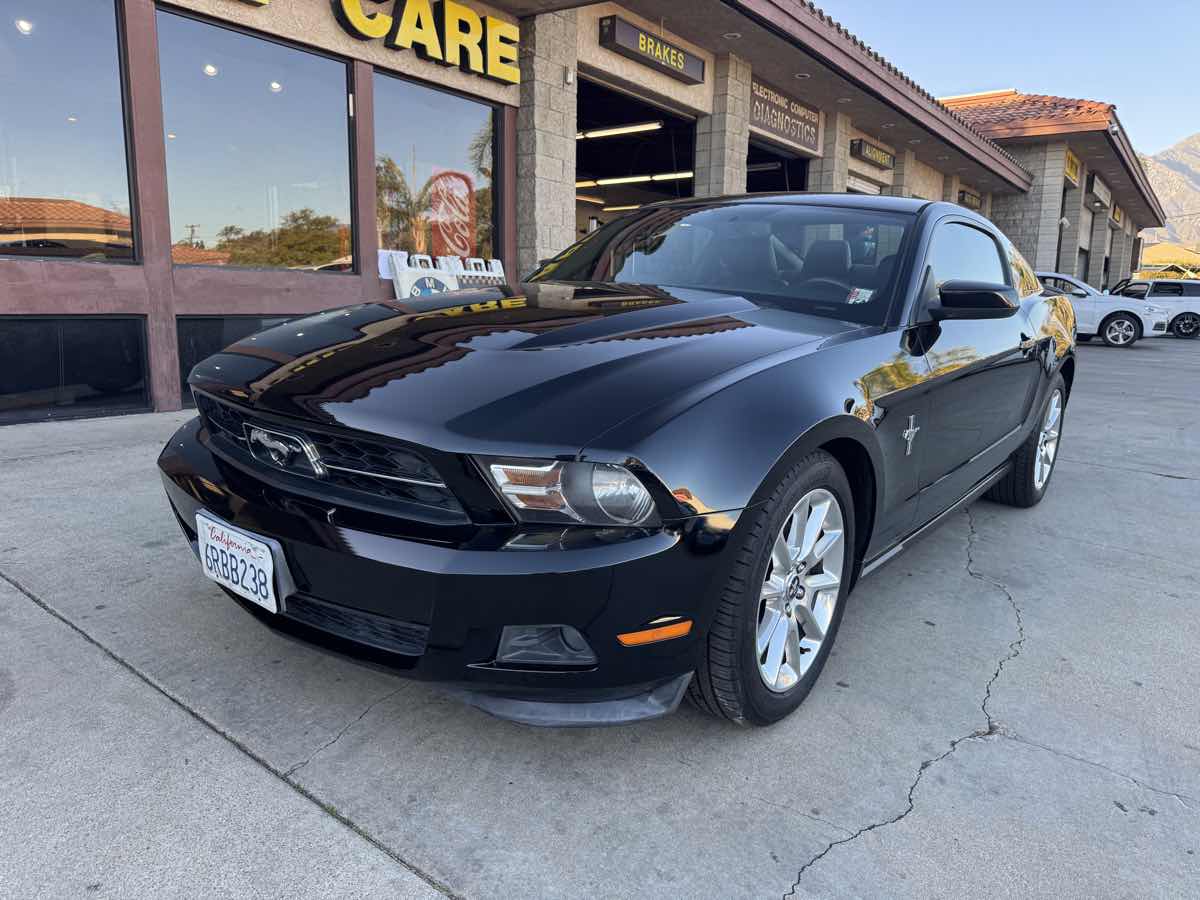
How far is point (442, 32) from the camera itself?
800 centimetres

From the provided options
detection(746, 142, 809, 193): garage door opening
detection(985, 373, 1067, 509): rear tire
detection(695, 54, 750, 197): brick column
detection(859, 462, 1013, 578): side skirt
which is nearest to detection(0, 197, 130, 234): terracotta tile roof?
detection(859, 462, 1013, 578): side skirt

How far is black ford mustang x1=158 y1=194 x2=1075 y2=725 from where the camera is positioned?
1.68 meters

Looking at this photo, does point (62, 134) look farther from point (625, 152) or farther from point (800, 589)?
point (625, 152)

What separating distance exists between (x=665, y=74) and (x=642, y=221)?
332 inches

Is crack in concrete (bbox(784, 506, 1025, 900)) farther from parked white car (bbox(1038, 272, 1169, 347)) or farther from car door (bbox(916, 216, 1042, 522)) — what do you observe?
parked white car (bbox(1038, 272, 1169, 347))

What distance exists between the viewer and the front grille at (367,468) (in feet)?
5.77

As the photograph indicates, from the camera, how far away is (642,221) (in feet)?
11.5

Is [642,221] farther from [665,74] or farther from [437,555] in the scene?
[665,74]

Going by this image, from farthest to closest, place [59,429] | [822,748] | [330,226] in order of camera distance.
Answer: [330,226], [59,429], [822,748]

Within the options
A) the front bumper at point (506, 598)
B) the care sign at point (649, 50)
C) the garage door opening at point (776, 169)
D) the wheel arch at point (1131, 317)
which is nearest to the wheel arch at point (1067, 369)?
the front bumper at point (506, 598)

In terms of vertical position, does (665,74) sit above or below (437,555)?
above

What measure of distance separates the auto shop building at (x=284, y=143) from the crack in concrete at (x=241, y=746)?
3974mm

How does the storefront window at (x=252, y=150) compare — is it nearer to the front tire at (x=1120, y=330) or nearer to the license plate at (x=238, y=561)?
the license plate at (x=238, y=561)

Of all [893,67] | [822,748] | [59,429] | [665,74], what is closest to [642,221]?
[822,748]
